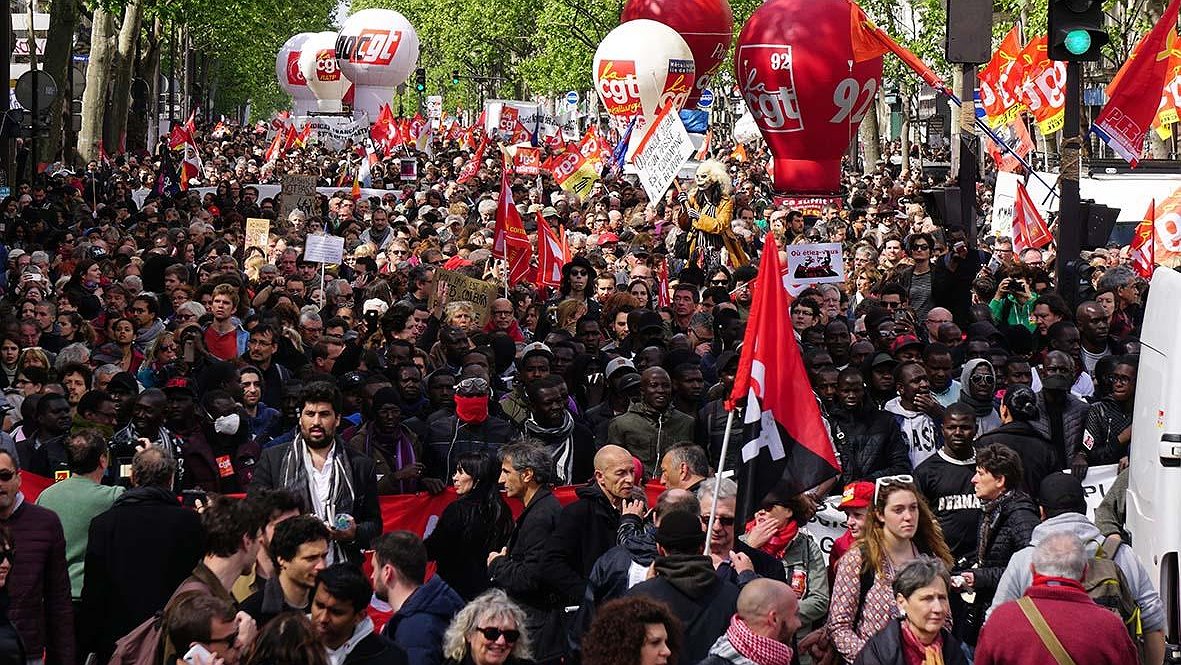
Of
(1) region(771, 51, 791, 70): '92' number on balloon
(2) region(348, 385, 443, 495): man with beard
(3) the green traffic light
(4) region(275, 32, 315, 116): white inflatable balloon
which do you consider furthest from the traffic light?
(4) region(275, 32, 315, 116): white inflatable balloon

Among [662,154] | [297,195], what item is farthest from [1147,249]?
[297,195]

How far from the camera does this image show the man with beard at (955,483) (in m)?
9.09

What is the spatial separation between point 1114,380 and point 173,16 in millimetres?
32288

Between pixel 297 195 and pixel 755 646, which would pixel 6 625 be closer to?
pixel 755 646

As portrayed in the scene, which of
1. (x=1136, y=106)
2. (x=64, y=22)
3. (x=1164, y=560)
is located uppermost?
(x=64, y=22)

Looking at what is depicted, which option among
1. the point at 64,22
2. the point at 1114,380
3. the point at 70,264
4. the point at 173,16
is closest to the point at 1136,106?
the point at 1114,380

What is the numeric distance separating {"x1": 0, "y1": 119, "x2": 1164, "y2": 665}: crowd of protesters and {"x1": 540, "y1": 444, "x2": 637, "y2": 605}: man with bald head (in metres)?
0.01

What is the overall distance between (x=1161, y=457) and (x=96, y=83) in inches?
1437

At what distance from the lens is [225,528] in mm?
7211

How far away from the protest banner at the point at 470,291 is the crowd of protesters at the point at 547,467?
0.28 ft

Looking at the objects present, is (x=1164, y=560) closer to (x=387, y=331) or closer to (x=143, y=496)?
(x=143, y=496)

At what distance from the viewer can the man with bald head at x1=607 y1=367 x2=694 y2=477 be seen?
10.8 meters

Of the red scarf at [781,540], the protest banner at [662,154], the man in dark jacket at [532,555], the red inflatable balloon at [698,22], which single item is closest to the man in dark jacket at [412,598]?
the man in dark jacket at [532,555]

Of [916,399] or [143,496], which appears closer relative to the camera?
[143,496]
